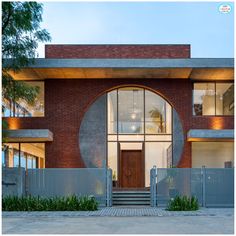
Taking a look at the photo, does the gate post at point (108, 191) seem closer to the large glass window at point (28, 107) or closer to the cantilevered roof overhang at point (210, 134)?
the cantilevered roof overhang at point (210, 134)

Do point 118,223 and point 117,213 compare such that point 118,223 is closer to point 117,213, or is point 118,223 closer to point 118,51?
point 117,213

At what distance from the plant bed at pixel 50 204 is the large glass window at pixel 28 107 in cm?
633

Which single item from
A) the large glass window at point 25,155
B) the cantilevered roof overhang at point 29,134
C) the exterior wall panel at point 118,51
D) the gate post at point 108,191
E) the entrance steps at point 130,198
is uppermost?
the exterior wall panel at point 118,51

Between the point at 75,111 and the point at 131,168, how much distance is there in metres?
4.11

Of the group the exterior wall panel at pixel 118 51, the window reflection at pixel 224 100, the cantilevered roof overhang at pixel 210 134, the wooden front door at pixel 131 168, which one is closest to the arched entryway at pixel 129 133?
the wooden front door at pixel 131 168

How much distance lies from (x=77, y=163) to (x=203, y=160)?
6404 millimetres

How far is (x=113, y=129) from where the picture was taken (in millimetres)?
22984

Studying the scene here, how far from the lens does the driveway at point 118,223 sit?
11.5 metres

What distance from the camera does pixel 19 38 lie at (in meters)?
18.2

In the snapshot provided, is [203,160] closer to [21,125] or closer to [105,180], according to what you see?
[105,180]

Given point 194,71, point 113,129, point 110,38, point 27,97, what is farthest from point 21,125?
point 194,71

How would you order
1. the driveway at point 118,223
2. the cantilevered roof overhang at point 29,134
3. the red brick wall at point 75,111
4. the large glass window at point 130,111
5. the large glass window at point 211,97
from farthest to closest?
the large glass window at point 130,111 → the large glass window at point 211,97 → the red brick wall at point 75,111 → the cantilevered roof overhang at point 29,134 → the driveway at point 118,223

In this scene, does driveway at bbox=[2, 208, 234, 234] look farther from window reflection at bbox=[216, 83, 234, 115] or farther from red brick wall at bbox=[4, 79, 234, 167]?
window reflection at bbox=[216, 83, 234, 115]

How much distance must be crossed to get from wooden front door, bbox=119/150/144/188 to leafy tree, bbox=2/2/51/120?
5806 millimetres
